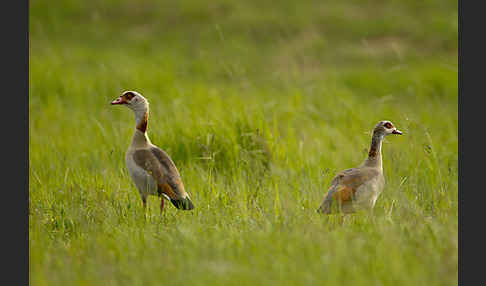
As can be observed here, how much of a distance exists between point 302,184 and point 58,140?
11.8 ft

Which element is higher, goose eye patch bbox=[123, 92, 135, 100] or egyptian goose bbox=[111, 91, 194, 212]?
goose eye patch bbox=[123, 92, 135, 100]

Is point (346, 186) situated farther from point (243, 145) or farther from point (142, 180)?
point (243, 145)

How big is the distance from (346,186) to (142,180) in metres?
1.80

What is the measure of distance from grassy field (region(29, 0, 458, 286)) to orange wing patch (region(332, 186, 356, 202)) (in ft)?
0.67

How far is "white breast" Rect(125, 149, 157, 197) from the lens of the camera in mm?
5109

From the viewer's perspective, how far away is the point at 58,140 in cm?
761

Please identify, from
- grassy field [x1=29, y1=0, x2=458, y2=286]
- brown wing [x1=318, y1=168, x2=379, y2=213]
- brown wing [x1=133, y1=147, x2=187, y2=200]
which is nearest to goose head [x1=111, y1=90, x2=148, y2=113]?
brown wing [x1=133, y1=147, x2=187, y2=200]

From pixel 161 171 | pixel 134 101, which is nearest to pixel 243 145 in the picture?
pixel 134 101

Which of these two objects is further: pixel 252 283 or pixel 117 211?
pixel 117 211

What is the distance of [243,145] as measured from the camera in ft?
21.9

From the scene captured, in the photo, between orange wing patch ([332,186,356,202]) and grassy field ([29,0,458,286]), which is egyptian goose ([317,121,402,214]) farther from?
grassy field ([29,0,458,286])

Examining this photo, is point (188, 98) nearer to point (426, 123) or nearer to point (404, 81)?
point (426, 123)

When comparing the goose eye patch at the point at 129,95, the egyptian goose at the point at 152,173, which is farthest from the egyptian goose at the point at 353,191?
the goose eye patch at the point at 129,95

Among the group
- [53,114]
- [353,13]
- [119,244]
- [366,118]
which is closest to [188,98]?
[53,114]
